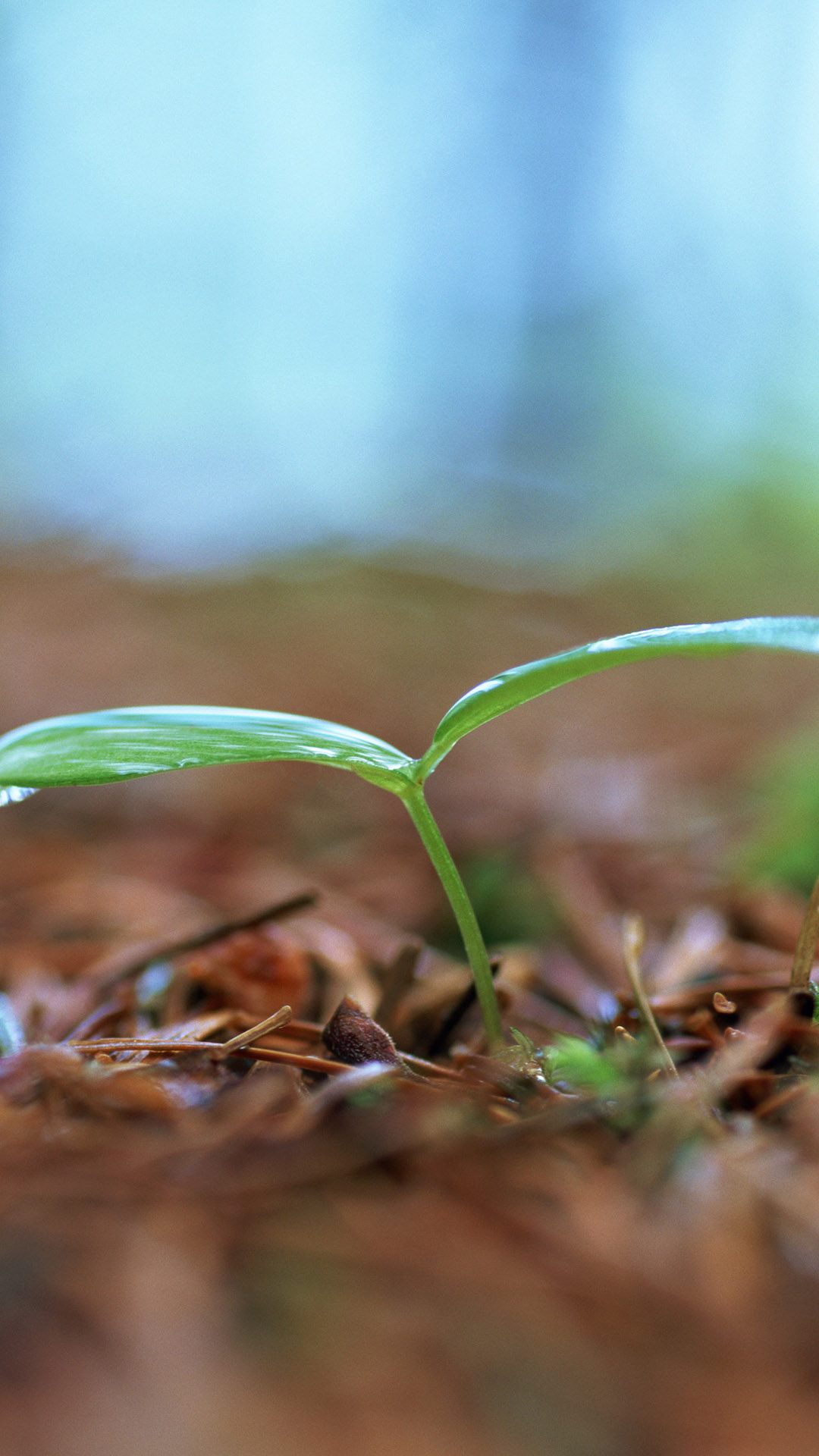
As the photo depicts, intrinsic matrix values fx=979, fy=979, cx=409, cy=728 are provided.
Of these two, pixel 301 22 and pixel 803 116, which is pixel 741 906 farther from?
pixel 301 22

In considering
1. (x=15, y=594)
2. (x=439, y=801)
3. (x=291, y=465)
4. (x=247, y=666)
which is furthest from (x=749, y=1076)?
(x=291, y=465)

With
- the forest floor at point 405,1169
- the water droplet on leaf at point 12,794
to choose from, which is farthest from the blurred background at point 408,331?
the water droplet on leaf at point 12,794

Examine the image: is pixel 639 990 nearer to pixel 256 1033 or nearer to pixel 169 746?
pixel 256 1033

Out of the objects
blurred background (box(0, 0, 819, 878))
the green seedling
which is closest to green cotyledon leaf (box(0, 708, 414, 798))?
the green seedling

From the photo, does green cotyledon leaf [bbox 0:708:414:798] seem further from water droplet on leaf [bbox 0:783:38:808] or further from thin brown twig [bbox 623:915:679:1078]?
thin brown twig [bbox 623:915:679:1078]

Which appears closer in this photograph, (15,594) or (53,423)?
(15,594)

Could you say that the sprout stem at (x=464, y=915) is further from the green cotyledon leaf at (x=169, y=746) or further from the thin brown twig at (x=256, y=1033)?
Answer: the thin brown twig at (x=256, y=1033)
